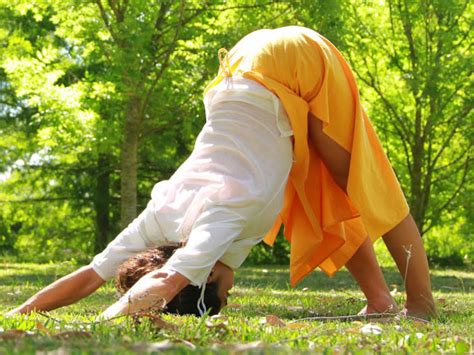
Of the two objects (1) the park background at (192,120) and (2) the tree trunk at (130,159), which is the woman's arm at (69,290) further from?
(2) the tree trunk at (130,159)

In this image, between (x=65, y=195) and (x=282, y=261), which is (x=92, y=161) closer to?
(x=65, y=195)

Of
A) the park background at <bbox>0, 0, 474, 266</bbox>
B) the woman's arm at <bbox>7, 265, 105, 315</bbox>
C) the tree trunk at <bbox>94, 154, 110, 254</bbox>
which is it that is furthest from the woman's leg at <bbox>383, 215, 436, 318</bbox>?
the tree trunk at <bbox>94, 154, 110, 254</bbox>

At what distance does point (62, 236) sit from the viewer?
82.8ft

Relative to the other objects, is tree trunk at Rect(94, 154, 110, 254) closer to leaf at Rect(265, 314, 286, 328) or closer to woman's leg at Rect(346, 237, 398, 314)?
woman's leg at Rect(346, 237, 398, 314)

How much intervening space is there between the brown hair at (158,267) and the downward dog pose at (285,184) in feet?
0.20

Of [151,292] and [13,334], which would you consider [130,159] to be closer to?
[151,292]

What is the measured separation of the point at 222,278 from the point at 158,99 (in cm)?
1090

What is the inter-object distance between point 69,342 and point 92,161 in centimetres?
2026

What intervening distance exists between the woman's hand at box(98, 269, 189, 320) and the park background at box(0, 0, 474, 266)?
8897 mm

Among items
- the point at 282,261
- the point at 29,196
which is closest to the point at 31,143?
the point at 29,196

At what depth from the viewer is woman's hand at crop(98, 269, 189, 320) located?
4000 mm

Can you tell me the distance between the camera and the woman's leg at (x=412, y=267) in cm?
512

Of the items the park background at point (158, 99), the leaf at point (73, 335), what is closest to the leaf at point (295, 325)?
the leaf at point (73, 335)

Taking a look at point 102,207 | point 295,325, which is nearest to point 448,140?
point 102,207
